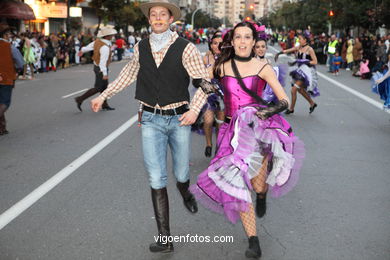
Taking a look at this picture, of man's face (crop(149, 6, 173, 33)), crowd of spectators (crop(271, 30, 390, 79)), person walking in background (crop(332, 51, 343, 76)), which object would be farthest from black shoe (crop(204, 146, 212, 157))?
person walking in background (crop(332, 51, 343, 76))

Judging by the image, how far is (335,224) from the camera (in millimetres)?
4973

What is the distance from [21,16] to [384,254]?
29302mm

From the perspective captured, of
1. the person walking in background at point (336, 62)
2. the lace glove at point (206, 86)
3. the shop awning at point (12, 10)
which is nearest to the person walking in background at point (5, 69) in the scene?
the lace glove at point (206, 86)

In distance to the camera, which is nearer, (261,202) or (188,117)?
(188,117)

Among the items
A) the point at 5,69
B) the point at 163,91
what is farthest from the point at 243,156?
the point at 5,69

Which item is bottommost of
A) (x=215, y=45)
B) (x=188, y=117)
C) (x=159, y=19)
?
(x=188, y=117)

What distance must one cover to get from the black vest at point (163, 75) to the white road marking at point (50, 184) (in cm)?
181

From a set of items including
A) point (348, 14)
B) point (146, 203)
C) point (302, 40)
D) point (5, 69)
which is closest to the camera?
point (146, 203)

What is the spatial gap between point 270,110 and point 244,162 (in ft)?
1.38

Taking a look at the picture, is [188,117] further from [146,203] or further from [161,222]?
[146,203]

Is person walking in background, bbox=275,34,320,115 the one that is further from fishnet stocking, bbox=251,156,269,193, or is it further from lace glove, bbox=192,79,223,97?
lace glove, bbox=192,79,223,97

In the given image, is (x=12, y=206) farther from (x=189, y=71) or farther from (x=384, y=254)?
(x=384, y=254)

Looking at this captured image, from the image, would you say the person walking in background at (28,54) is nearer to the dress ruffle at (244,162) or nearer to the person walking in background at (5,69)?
the person walking in background at (5,69)

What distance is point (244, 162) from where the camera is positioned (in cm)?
408
